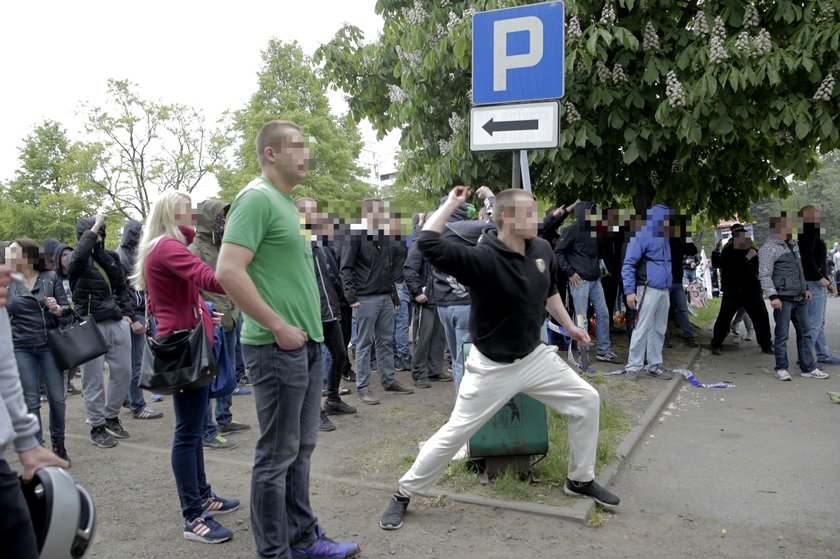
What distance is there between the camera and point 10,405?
2139 mm

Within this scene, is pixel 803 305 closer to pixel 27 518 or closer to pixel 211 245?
pixel 211 245

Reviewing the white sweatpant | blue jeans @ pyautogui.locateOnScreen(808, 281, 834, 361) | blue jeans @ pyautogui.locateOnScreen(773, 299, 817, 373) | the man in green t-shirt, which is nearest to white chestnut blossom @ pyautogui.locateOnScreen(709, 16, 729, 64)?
blue jeans @ pyautogui.locateOnScreen(773, 299, 817, 373)

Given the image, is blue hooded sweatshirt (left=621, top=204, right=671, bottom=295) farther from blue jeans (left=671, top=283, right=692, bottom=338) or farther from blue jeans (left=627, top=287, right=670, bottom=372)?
blue jeans (left=671, top=283, right=692, bottom=338)

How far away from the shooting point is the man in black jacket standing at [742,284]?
9906mm

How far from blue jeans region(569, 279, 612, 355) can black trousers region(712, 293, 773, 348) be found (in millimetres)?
2225

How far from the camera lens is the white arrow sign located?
475 centimetres

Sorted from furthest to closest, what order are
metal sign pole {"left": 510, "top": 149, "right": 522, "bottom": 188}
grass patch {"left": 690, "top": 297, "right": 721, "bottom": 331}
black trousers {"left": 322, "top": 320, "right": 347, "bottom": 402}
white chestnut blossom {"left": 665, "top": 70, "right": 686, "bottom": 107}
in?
grass patch {"left": 690, "top": 297, "right": 721, "bottom": 331}
white chestnut blossom {"left": 665, "top": 70, "right": 686, "bottom": 107}
black trousers {"left": 322, "top": 320, "right": 347, "bottom": 402}
metal sign pole {"left": 510, "top": 149, "right": 522, "bottom": 188}

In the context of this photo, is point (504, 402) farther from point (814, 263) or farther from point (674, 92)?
point (814, 263)

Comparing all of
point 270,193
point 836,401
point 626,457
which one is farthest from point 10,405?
point 836,401

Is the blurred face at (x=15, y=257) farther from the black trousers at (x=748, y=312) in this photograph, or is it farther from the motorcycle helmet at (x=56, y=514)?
the black trousers at (x=748, y=312)

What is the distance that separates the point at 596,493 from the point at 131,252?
5072mm

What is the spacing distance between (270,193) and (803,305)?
768cm

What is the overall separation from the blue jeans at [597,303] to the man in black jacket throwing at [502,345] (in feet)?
16.4

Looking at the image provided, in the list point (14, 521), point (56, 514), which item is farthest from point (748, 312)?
point (14, 521)
